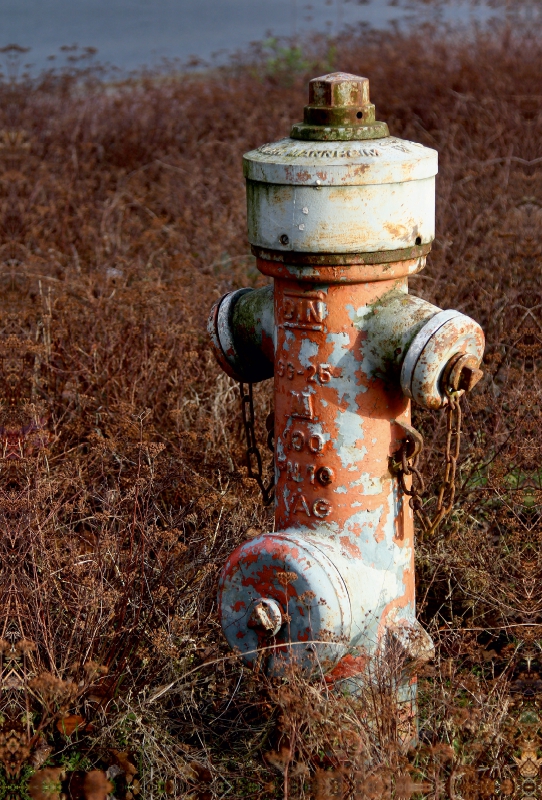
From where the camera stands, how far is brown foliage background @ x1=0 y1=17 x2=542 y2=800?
2.26m

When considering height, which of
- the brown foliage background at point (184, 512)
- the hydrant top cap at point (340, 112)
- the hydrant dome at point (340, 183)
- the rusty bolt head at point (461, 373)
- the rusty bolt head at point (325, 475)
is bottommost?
the brown foliage background at point (184, 512)

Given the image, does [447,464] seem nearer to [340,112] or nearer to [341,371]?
[341,371]

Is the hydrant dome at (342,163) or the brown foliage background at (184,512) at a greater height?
the hydrant dome at (342,163)

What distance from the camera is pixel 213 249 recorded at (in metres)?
5.13

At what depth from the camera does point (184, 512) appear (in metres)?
3.04

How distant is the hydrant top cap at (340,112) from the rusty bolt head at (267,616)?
110cm

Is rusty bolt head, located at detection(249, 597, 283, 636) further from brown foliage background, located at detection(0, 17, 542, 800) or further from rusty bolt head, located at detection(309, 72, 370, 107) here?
rusty bolt head, located at detection(309, 72, 370, 107)

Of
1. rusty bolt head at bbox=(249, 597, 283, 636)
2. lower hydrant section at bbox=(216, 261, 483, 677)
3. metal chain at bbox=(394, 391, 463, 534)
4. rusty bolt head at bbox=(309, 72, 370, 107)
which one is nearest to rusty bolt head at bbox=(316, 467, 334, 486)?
lower hydrant section at bbox=(216, 261, 483, 677)

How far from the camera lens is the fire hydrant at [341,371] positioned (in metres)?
2.09

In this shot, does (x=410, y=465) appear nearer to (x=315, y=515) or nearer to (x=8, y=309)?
(x=315, y=515)

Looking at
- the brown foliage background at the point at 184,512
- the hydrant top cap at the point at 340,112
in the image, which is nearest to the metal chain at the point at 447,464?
the brown foliage background at the point at 184,512

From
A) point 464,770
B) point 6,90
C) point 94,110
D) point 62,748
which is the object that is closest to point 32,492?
point 62,748

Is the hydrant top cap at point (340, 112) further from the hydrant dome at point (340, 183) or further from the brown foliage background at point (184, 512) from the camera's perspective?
the brown foliage background at point (184, 512)

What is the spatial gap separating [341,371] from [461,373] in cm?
28
